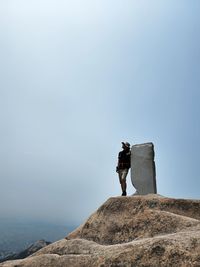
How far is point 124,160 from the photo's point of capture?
2253 cm

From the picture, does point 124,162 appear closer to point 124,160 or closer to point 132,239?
point 124,160

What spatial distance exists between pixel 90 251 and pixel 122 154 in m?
12.1

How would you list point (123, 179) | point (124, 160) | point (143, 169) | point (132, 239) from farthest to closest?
point (124, 160), point (123, 179), point (143, 169), point (132, 239)

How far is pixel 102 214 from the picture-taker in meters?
15.5

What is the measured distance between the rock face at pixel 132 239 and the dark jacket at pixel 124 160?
6.46 meters

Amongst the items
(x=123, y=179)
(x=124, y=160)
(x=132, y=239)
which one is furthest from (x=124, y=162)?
(x=132, y=239)

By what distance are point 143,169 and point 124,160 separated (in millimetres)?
1272

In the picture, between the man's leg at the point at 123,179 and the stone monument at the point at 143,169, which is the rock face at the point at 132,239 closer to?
the man's leg at the point at 123,179

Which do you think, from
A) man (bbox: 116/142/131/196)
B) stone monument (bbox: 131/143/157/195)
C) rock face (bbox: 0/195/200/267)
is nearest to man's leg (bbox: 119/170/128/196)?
man (bbox: 116/142/131/196)

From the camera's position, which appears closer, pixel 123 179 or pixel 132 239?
pixel 132 239

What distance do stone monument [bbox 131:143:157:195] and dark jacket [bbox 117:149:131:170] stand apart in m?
0.28

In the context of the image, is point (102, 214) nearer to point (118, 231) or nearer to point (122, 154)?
point (118, 231)

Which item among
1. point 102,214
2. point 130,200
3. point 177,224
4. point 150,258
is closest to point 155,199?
point 130,200

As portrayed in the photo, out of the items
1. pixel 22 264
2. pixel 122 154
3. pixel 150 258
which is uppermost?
pixel 122 154
